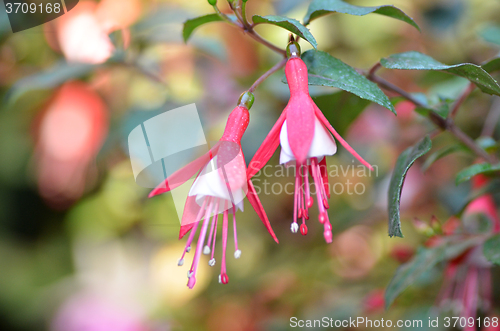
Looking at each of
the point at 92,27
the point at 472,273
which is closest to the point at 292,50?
the point at 472,273

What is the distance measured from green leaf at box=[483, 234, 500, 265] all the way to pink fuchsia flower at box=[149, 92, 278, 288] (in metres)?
0.27

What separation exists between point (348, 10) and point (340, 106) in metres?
0.17

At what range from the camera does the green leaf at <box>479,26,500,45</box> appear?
1.79 feet

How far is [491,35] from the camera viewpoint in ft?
1.83

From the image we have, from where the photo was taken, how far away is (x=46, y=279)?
1.06 m

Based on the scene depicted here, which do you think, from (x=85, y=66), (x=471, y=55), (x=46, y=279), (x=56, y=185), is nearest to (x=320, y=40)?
(x=471, y=55)

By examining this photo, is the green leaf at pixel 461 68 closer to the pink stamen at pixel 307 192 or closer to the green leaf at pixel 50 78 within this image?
the pink stamen at pixel 307 192

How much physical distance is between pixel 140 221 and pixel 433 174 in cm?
85

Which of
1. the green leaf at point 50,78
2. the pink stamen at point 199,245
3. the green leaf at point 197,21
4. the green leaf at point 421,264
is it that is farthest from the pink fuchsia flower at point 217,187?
the green leaf at point 50,78

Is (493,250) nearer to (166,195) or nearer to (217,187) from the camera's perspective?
(217,187)

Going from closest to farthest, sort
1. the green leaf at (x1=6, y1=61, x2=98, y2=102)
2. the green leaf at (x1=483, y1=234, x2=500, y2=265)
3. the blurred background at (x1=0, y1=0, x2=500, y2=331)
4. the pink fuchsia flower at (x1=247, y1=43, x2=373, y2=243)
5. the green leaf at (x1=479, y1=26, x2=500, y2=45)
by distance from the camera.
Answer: the pink fuchsia flower at (x1=247, y1=43, x2=373, y2=243) → the green leaf at (x1=483, y1=234, x2=500, y2=265) → the green leaf at (x1=479, y1=26, x2=500, y2=45) → the green leaf at (x1=6, y1=61, x2=98, y2=102) → the blurred background at (x1=0, y1=0, x2=500, y2=331)

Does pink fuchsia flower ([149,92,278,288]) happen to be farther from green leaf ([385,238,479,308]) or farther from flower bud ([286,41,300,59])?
green leaf ([385,238,479,308])

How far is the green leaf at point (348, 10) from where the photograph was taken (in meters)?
0.37

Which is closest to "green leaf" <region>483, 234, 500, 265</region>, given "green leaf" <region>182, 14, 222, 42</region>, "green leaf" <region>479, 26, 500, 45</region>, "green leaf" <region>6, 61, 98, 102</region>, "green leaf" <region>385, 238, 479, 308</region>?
"green leaf" <region>385, 238, 479, 308</region>
